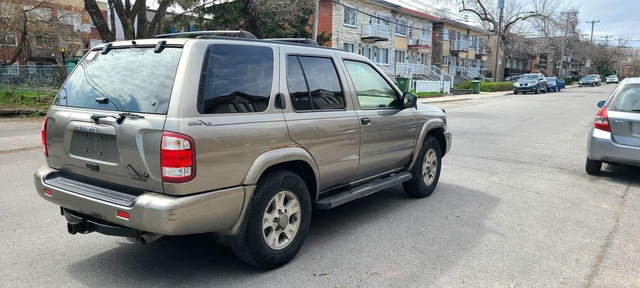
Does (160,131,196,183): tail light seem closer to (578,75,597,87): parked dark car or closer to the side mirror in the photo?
the side mirror

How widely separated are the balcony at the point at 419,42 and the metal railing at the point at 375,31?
526 cm

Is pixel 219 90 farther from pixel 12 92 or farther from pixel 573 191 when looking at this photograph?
pixel 12 92

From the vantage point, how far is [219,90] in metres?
3.26

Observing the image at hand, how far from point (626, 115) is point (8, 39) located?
33085mm

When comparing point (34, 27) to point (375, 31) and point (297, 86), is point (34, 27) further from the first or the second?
point (297, 86)

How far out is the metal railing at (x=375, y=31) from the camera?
35.4 metres

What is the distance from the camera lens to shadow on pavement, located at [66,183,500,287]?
11.5 ft

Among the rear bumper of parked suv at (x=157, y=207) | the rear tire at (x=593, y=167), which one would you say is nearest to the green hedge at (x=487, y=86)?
the rear tire at (x=593, y=167)

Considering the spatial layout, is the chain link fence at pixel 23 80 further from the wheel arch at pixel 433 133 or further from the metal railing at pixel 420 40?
the metal railing at pixel 420 40

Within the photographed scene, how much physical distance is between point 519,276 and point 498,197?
8.30 ft

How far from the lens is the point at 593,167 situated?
23.9ft

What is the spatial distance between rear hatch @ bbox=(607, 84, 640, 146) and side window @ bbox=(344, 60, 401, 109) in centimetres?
388

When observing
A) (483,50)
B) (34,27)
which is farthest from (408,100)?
(483,50)

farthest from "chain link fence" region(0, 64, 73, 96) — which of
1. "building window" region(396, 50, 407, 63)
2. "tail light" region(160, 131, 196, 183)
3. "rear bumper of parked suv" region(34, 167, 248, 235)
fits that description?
"building window" region(396, 50, 407, 63)
